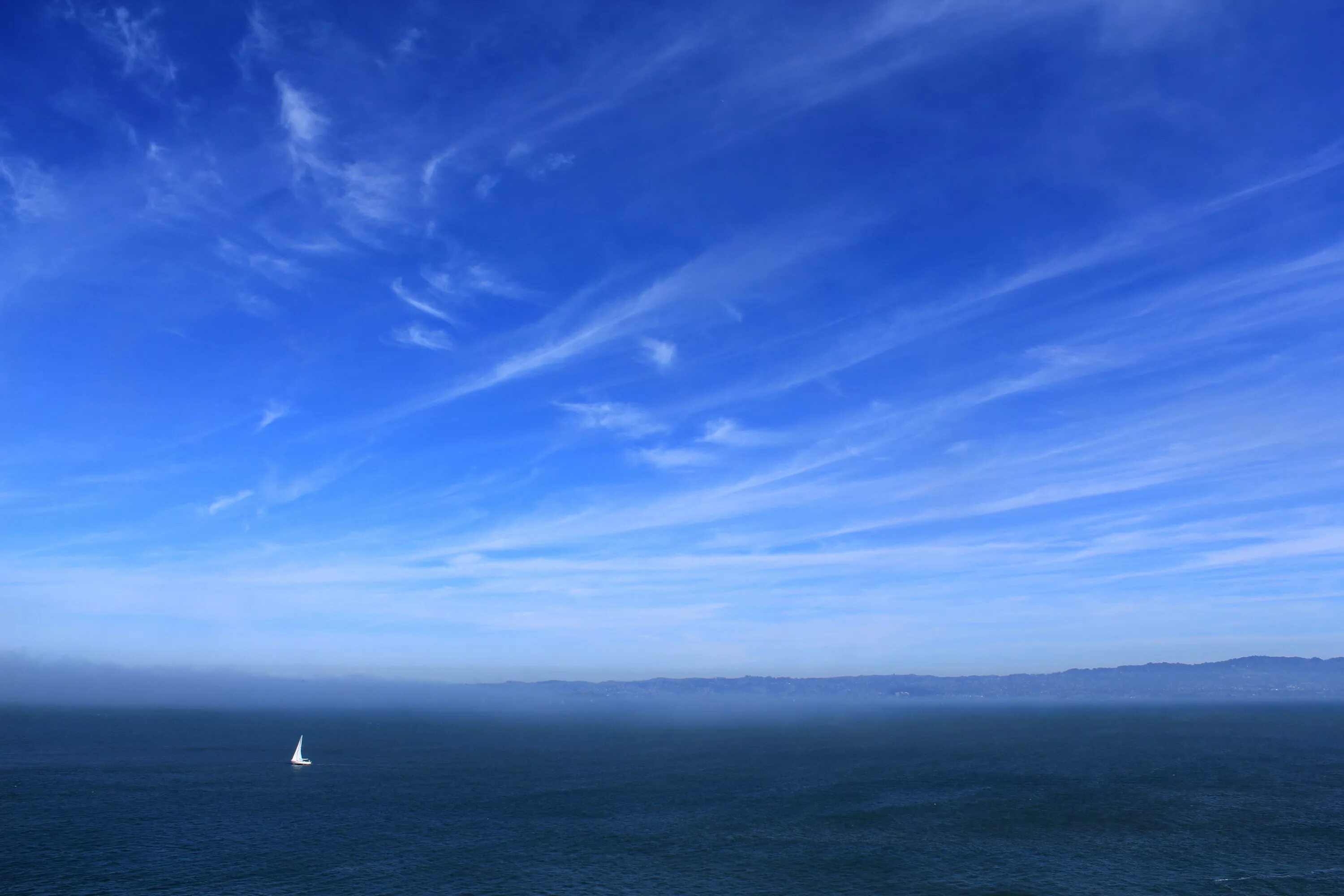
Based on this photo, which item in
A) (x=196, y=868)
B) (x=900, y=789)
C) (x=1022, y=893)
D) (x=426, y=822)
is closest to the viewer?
(x=1022, y=893)

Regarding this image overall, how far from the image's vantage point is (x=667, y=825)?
94.9m

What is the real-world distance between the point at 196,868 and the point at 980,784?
110 m

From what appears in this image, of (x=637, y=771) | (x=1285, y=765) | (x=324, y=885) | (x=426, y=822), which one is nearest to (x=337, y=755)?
(x=637, y=771)

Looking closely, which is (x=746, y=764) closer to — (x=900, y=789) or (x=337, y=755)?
(x=900, y=789)

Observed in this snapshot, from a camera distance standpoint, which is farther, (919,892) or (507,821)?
(507,821)

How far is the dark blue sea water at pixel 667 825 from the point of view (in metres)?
71.3

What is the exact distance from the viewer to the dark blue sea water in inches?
2808

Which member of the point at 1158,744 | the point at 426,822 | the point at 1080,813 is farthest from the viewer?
the point at 1158,744

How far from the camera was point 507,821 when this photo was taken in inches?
3814

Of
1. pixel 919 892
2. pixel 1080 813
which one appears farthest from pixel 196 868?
pixel 1080 813

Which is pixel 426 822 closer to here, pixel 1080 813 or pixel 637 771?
pixel 637 771

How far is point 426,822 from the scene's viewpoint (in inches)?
3780

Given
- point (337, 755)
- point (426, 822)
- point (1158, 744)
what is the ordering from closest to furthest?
point (426, 822), point (337, 755), point (1158, 744)

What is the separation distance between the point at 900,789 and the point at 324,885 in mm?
85974
